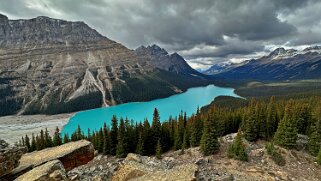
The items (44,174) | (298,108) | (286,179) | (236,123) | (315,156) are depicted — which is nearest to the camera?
(44,174)

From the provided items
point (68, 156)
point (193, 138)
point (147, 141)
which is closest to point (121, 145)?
point (147, 141)

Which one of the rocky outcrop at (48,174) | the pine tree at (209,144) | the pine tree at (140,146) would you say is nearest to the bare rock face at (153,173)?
the rocky outcrop at (48,174)

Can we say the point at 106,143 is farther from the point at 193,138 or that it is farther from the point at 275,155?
the point at 275,155

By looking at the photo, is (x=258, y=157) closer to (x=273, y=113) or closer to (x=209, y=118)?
(x=209, y=118)

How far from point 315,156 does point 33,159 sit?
5207cm

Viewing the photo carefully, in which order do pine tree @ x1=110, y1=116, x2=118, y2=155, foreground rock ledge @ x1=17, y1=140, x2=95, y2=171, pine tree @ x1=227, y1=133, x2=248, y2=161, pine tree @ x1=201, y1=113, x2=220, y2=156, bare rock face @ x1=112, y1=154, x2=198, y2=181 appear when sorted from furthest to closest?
pine tree @ x1=110, y1=116, x2=118, y2=155 → pine tree @ x1=201, y1=113, x2=220, y2=156 → pine tree @ x1=227, y1=133, x2=248, y2=161 → foreground rock ledge @ x1=17, y1=140, x2=95, y2=171 → bare rock face @ x1=112, y1=154, x2=198, y2=181

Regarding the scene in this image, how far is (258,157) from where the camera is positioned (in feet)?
159

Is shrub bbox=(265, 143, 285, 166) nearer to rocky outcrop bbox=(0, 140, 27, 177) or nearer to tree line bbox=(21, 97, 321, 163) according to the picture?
tree line bbox=(21, 97, 321, 163)

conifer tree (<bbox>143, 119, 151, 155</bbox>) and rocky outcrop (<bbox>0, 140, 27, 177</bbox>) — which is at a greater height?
rocky outcrop (<bbox>0, 140, 27, 177</bbox>)

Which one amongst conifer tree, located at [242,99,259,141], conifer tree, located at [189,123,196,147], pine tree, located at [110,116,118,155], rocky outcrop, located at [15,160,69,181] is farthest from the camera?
pine tree, located at [110,116,118,155]

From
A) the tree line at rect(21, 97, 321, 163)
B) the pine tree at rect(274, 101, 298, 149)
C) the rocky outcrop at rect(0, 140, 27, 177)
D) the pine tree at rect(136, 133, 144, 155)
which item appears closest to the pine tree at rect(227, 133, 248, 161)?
the tree line at rect(21, 97, 321, 163)

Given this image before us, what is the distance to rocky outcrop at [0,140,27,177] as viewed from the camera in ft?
66.8

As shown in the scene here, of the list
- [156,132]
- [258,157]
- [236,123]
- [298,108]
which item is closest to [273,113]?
[298,108]

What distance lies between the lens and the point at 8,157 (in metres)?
20.7
